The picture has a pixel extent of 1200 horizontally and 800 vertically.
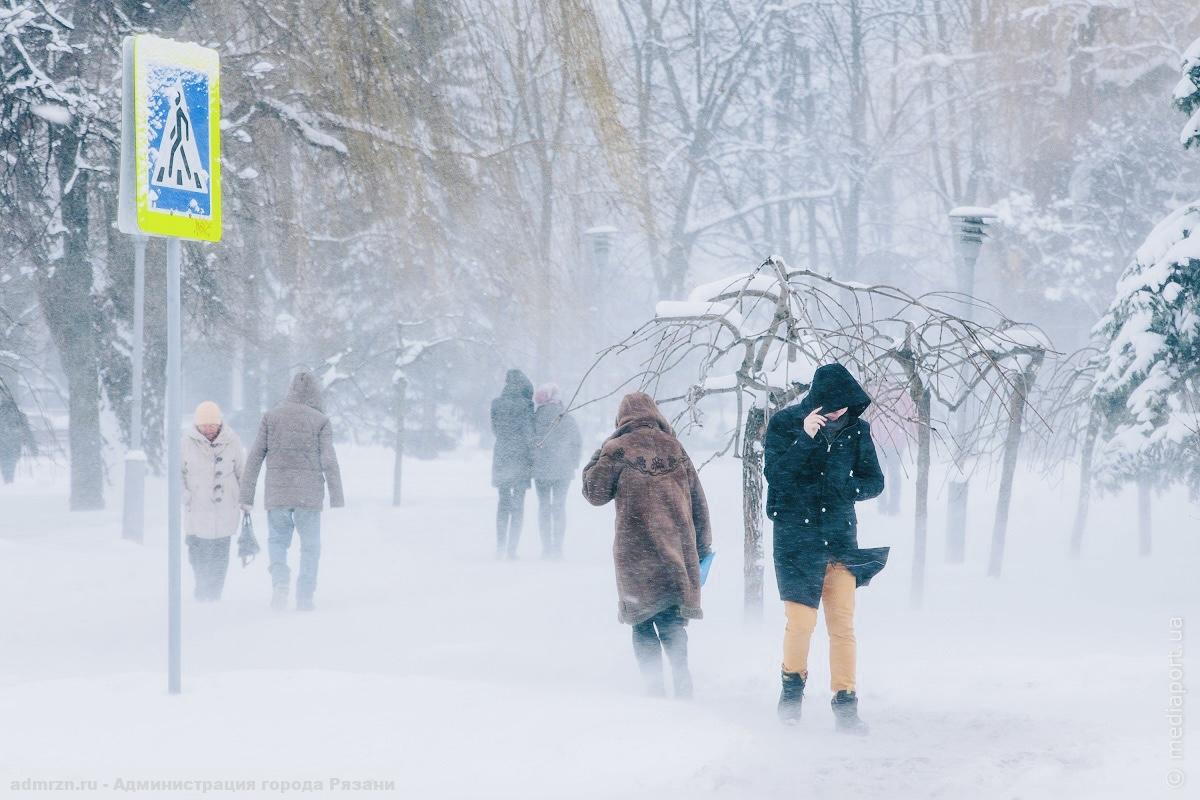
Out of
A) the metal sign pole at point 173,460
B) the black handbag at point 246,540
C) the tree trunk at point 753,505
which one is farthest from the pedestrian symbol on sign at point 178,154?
the black handbag at point 246,540

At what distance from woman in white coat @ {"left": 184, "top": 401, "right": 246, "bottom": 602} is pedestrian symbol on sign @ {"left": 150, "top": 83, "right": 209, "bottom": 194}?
504 cm

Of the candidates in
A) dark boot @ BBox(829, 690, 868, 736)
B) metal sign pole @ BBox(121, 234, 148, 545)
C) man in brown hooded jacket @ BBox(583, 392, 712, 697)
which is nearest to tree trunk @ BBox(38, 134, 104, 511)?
metal sign pole @ BBox(121, 234, 148, 545)

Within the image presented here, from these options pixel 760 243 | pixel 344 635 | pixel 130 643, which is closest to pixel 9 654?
pixel 130 643

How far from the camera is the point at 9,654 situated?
8.20 metres

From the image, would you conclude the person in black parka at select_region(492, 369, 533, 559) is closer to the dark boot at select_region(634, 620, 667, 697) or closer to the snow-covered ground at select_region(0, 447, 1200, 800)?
the snow-covered ground at select_region(0, 447, 1200, 800)

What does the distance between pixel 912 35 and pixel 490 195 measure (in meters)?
21.2

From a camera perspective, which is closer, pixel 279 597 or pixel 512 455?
pixel 279 597

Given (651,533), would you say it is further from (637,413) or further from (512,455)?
(512,455)

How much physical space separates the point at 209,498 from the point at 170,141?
5395mm

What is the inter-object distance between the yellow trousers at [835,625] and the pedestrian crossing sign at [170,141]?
10.3 ft

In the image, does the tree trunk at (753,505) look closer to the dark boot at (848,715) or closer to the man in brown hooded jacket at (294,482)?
the dark boot at (848,715)

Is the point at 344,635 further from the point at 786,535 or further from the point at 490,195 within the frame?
the point at 786,535

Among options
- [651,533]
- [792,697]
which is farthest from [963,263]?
[792,697]

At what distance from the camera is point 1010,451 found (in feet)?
37.2
